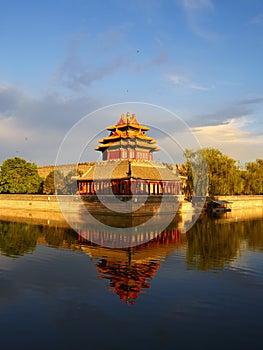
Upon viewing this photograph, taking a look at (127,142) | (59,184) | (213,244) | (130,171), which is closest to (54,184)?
(59,184)

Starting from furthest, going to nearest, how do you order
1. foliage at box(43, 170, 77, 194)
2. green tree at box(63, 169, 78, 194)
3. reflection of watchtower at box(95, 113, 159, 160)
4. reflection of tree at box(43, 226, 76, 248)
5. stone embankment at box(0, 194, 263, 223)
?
foliage at box(43, 170, 77, 194), green tree at box(63, 169, 78, 194), reflection of watchtower at box(95, 113, 159, 160), stone embankment at box(0, 194, 263, 223), reflection of tree at box(43, 226, 76, 248)

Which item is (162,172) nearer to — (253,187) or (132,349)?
(253,187)

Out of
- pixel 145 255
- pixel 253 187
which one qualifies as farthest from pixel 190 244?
pixel 253 187

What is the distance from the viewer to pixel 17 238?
28.4m

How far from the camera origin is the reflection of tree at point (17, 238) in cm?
2359

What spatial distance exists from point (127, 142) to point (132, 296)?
42.2m

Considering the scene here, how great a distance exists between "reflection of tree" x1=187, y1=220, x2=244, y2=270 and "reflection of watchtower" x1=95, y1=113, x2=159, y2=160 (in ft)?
72.3

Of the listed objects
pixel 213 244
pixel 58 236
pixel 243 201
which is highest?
pixel 243 201

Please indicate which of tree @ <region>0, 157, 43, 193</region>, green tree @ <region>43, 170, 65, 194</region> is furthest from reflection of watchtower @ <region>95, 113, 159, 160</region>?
tree @ <region>0, 157, 43, 193</region>

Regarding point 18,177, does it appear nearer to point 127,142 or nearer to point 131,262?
point 127,142

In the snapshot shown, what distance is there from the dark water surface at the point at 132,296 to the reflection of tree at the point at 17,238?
0.66 feet

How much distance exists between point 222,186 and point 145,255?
37202 millimetres

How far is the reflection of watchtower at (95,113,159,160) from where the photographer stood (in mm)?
54750

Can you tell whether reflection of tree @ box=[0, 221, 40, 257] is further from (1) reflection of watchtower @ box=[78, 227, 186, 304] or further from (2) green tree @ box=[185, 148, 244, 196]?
(2) green tree @ box=[185, 148, 244, 196]
